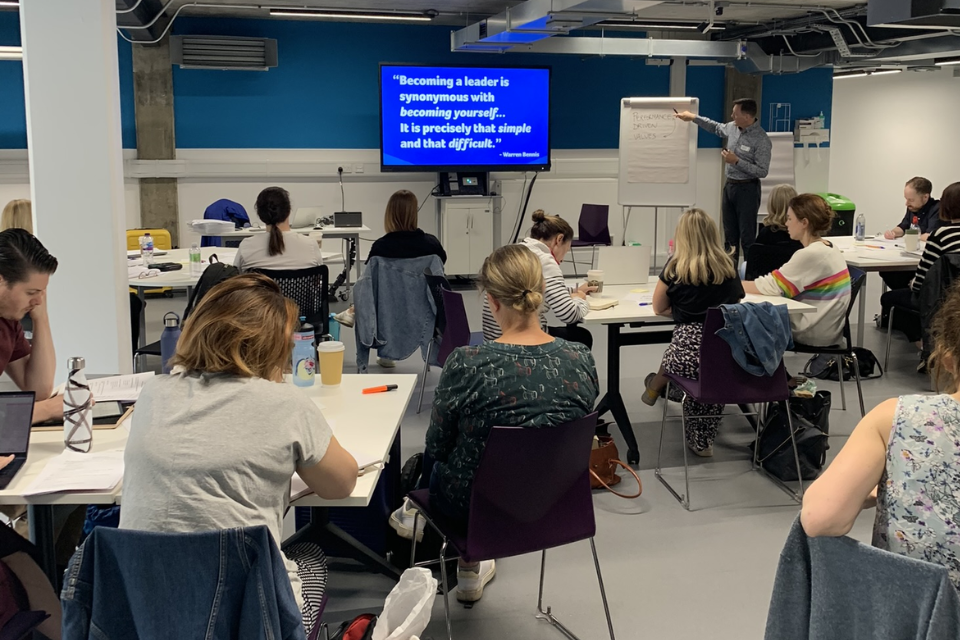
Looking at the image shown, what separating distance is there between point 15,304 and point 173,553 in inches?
61.1

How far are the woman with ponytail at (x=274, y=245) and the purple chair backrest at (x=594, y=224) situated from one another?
4512 millimetres

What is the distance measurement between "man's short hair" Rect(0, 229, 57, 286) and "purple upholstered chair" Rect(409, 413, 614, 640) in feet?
4.91

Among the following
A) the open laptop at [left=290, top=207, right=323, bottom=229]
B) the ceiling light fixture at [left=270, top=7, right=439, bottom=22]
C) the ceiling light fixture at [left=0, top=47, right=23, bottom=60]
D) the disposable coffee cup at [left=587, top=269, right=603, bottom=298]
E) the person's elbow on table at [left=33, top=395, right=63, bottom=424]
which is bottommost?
the person's elbow on table at [left=33, top=395, right=63, bottom=424]

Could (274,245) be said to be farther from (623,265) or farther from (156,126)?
(156,126)

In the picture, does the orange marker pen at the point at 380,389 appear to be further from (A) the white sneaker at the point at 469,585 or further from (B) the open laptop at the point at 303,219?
(B) the open laptop at the point at 303,219

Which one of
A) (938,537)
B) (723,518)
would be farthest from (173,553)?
(723,518)

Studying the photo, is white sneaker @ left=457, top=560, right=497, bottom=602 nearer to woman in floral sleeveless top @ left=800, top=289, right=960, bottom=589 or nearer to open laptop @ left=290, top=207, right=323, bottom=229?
woman in floral sleeveless top @ left=800, top=289, right=960, bottom=589

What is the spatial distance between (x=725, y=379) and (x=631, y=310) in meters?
0.72

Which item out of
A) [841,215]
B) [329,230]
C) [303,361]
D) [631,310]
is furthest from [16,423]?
[841,215]

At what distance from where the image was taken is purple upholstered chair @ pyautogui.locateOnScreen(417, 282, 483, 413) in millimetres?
4613

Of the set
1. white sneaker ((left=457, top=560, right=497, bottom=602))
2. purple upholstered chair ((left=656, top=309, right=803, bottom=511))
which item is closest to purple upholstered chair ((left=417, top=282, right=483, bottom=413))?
purple upholstered chair ((left=656, top=309, right=803, bottom=511))

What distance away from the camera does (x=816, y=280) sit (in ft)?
15.0

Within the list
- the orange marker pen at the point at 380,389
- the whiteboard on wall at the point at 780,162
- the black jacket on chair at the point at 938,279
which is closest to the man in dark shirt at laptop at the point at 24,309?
the orange marker pen at the point at 380,389

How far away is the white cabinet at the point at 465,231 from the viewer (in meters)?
9.33
